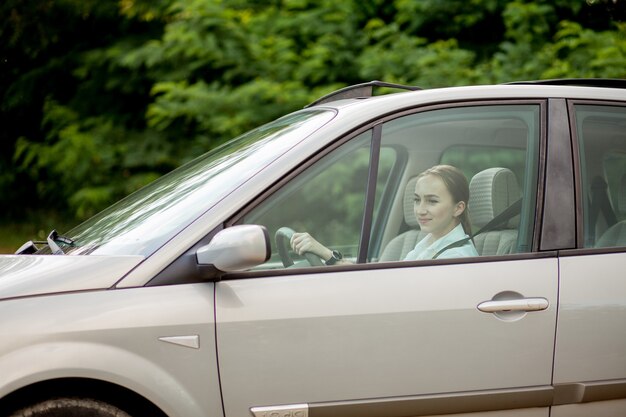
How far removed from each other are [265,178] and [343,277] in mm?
399

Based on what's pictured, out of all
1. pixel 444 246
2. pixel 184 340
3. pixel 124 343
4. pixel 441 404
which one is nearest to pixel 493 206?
pixel 444 246

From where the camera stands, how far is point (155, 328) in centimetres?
276

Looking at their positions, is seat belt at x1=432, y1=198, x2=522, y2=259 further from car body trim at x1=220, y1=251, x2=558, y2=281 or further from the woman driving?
car body trim at x1=220, y1=251, x2=558, y2=281

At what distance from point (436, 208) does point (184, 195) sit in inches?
36.0

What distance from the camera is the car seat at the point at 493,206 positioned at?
317cm

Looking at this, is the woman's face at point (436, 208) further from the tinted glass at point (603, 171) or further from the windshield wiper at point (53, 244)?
the windshield wiper at point (53, 244)

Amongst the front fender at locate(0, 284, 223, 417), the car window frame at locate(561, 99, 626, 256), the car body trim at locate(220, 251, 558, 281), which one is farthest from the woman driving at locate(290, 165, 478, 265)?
the front fender at locate(0, 284, 223, 417)

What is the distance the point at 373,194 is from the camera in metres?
3.08

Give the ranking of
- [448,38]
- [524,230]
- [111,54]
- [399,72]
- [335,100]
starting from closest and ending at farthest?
[524,230] → [335,100] → [399,72] → [448,38] → [111,54]

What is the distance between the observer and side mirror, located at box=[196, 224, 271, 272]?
8.88 feet

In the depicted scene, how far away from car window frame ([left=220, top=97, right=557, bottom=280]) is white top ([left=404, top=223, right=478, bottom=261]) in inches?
4.7

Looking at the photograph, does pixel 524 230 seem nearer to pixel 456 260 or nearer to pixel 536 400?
pixel 456 260

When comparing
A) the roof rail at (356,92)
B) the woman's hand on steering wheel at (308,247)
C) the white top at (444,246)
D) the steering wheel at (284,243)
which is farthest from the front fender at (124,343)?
the roof rail at (356,92)

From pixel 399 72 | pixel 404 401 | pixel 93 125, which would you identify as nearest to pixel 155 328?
pixel 404 401
